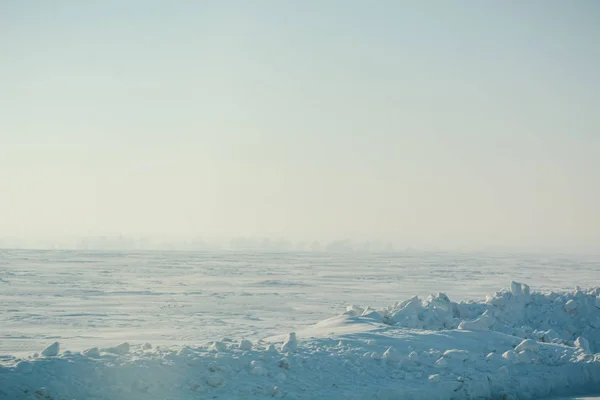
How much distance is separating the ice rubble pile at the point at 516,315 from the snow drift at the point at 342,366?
0.05m

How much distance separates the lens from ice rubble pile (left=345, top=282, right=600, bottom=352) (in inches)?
420

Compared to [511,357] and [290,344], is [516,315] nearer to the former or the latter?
[511,357]

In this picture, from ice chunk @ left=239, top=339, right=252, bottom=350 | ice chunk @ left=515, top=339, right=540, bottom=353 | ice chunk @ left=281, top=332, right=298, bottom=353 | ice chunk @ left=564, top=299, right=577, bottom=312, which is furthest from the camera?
ice chunk @ left=564, top=299, right=577, bottom=312

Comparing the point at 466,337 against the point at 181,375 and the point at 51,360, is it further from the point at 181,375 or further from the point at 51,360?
→ the point at 51,360

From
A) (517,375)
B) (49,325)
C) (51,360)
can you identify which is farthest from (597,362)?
(49,325)

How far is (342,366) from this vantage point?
7.83 metres

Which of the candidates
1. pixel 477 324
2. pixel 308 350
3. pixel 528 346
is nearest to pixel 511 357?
pixel 528 346

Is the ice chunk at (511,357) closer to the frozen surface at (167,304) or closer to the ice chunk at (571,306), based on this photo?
the ice chunk at (571,306)

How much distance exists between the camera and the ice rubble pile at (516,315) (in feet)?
35.0

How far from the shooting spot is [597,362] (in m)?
8.91

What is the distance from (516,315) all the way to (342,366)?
5474 millimetres

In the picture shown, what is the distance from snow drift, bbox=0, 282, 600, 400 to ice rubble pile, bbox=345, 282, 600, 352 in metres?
0.05

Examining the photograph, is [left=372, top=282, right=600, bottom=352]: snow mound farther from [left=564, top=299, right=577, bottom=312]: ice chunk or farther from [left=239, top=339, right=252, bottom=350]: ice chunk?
[left=239, top=339, right=252, bottom=350]: ice chunk

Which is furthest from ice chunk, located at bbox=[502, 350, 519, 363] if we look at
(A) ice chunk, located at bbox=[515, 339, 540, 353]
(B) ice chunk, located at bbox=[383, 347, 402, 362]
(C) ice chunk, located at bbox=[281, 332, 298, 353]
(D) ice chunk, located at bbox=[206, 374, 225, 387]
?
(D) ice chunk, located at bbox=[206, 374, 225, 387]
